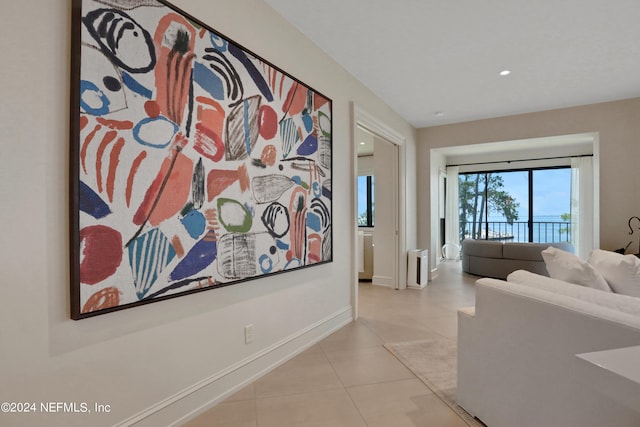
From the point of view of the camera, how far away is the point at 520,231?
7992mm

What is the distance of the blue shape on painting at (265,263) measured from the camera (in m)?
2.23

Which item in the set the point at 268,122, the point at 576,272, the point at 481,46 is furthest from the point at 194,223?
the point at 481,46

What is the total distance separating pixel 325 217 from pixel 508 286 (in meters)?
1.64

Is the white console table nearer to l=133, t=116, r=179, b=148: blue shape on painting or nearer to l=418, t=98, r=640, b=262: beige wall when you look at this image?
l=133, t=116, r=179, b=148: blue shape on painting

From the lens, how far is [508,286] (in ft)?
5.47

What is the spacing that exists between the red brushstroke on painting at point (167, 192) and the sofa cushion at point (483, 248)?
5684mm

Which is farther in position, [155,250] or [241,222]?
[241,222]

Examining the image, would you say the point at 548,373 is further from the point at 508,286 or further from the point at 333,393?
the point at 333,393

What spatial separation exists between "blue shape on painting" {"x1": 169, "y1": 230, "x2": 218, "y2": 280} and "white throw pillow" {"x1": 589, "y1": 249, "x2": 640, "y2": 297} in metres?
2.31

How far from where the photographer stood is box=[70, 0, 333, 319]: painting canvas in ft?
4.44

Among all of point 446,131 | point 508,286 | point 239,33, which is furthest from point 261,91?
point 446,131

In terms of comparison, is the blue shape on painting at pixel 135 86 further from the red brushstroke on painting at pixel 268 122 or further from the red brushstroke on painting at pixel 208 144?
the red brushstroke on painting at pixel 268 122

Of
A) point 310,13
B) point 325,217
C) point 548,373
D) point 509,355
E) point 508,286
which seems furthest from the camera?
point 325,217

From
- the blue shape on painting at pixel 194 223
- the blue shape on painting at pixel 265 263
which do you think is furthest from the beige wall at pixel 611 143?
the blue shape on painting at pixel 194 223
